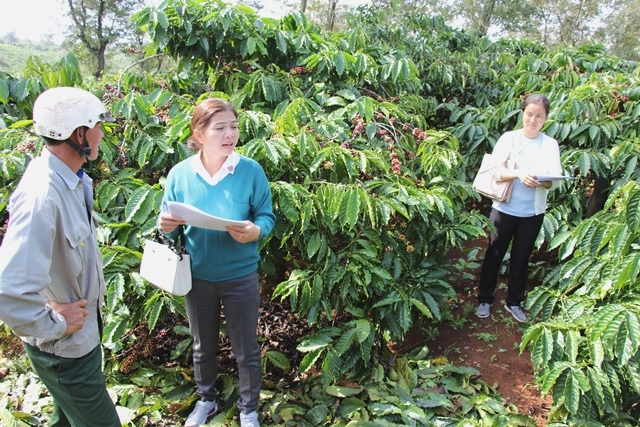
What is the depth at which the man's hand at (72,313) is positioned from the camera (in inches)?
55.8

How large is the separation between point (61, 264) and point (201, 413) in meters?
1.09

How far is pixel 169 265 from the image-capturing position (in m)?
1.81

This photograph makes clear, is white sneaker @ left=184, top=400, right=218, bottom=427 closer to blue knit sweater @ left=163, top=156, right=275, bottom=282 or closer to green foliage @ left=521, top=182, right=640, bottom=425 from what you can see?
blue knit sweater @ left=163, top=156, right=275, bottom=282

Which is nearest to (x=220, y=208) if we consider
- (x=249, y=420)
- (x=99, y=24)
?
(x=249, y=420)

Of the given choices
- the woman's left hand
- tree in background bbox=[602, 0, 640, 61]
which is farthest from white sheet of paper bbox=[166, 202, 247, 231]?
Result: tree in background bbox=[602, 0, 640, 61]

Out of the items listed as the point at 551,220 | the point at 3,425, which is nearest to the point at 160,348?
the point at 3,425

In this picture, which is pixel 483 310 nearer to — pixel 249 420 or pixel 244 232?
pixel 249 420

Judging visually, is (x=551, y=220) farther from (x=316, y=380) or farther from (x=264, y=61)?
(x=264, y=61)

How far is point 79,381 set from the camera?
149 cm

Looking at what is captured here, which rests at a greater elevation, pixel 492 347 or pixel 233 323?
pixel 233 323

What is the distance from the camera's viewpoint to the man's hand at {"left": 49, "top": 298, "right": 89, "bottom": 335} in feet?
4.65

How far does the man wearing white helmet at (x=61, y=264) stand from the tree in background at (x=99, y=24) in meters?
20.3

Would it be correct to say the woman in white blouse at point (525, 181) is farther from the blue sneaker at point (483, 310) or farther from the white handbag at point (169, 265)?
the white handbag at point (169, 265)

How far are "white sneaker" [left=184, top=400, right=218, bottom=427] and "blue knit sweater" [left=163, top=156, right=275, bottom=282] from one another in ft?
2.31
